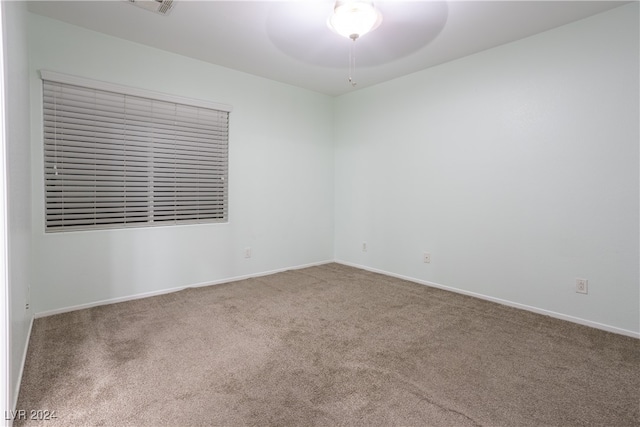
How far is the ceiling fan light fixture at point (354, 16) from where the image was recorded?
86.2 inches

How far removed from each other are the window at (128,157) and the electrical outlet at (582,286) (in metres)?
3.57

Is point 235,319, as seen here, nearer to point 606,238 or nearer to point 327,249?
point 327,249

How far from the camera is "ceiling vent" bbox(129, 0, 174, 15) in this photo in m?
2.46

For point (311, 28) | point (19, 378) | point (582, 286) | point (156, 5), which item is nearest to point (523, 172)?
point (582, 286)

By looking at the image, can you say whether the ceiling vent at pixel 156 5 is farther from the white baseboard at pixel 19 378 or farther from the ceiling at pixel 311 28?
the white baseboard at pixel 19 378

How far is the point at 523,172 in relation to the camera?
3.06 metres

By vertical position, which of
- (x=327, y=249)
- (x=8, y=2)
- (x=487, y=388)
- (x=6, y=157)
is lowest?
(x=487, y=388)

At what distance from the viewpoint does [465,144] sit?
3.48m

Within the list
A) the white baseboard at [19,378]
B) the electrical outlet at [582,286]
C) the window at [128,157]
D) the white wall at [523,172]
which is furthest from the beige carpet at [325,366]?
the window at [128,157]

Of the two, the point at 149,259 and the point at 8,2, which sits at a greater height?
the point at 8,2

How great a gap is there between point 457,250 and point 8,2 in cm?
389

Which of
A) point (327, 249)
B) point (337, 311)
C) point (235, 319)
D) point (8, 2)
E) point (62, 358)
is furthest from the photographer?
point (327, 249)

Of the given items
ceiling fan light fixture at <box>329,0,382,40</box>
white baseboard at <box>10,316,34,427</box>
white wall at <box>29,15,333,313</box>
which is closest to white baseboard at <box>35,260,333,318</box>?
white wall at <box>29,15,333,313</box>

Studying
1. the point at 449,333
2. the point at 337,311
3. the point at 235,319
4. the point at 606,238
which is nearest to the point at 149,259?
the point at 235,319
